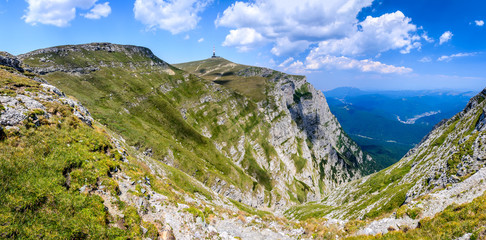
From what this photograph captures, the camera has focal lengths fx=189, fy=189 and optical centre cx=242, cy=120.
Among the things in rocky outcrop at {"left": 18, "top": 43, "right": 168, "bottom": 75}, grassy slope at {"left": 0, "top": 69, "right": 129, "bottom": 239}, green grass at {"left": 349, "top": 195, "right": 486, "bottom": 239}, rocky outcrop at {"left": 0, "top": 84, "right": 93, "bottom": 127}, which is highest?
rocky outcrop at {"left": 18, "top": 43, "right": 168, "bottom": 75}

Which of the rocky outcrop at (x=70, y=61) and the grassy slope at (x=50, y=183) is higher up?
the rocky outcrop at (x=70, y=61)

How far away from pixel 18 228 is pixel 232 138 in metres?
157

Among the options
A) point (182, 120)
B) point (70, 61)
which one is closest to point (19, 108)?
point (182, 120)

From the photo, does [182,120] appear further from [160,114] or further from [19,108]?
[19,108]

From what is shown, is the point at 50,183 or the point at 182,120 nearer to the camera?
the point at 50,183

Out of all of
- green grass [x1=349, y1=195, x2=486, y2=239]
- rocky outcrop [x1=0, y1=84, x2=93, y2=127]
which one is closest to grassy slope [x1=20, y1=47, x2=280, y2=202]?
rocky outcrop [x1=0, y1=84, x2=93, y2=127]

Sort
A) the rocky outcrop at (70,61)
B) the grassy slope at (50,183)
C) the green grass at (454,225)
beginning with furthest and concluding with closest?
the rocky outcrop at (70,61)
the green grass at (454,225)
the grassy slope at (50,183)

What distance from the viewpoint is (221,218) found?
87.4 feet

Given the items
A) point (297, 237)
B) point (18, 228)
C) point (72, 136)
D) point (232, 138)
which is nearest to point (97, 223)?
point (18, 228)

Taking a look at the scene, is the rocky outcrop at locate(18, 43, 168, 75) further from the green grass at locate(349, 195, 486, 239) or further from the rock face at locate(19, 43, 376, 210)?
the green grass at locate(349, 195, 486, 239)

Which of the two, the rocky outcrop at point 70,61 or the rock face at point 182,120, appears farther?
the rocky outcrop at point 70,61

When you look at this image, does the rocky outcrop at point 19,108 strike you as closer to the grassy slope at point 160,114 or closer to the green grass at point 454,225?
the green grass at point 454,225

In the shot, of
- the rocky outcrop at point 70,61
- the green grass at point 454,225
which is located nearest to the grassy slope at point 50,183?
the green grass at point 454,225

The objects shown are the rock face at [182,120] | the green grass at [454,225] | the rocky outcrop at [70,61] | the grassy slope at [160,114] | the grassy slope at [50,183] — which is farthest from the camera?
the rocky outcrop at [70,61]
